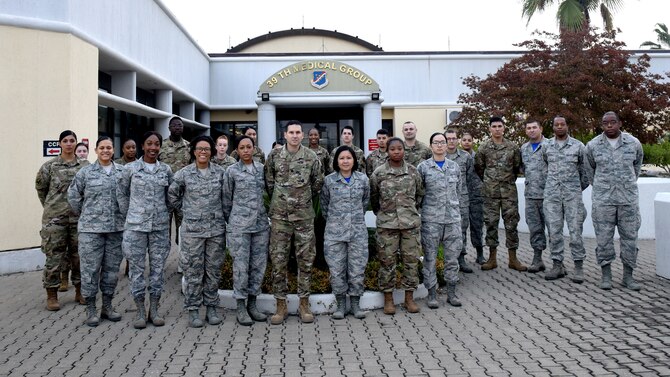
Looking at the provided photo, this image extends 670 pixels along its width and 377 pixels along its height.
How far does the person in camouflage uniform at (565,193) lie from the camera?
22.4ft

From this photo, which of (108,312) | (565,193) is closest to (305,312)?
(108,312)

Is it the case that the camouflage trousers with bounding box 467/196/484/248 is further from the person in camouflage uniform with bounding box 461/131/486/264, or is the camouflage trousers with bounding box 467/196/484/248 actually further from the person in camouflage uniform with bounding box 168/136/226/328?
the person in camouflage uniform with bounding box 168/136/226/328

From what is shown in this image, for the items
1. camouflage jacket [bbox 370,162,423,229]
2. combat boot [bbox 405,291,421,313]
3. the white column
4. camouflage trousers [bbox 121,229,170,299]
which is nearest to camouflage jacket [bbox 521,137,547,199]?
camouflage jacket [bbox 370,162,423,229]

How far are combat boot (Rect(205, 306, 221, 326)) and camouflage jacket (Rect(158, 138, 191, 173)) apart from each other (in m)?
2.66

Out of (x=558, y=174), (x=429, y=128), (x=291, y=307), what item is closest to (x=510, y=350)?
(x=291, y=307)

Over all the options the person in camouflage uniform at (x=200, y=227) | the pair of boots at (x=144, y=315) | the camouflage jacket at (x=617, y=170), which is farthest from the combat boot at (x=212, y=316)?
the camouflage jacket at (x=617, y=170)

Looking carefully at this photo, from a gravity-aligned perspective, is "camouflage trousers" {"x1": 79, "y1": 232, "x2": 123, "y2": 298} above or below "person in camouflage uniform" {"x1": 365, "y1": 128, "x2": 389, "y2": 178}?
below

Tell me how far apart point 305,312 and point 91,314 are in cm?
219

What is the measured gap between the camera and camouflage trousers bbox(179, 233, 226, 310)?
5234 millimetres

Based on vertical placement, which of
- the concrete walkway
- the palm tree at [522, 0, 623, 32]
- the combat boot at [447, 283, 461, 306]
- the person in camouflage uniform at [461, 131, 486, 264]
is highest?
the palm tree at [522, 0, 623, 32]

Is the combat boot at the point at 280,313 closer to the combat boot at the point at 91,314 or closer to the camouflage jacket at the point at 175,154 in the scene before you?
the combat boot at the point at 91,314

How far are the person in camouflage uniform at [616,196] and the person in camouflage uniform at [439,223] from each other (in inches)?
79.3

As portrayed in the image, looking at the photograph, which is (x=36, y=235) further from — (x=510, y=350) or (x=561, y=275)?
(x=561, y=275)

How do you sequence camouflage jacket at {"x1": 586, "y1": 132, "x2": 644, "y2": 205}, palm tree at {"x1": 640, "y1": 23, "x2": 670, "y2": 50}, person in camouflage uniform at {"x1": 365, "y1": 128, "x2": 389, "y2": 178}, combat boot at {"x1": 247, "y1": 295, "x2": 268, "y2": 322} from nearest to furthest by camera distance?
combat boot at {"x1": 247, "y1": 295, "x2": 268, "y2": 322}, camouflage jacket at {"x1": 586, "y1": 132, "x2": 644, "y2": 205}, person in camouflage uniform at {"x1": 365, "y1": 128, "x2": 389, "y2": 178}, palm tree at {"x1": 640, "y1": 23, "x2": 670, "y2": 50}
